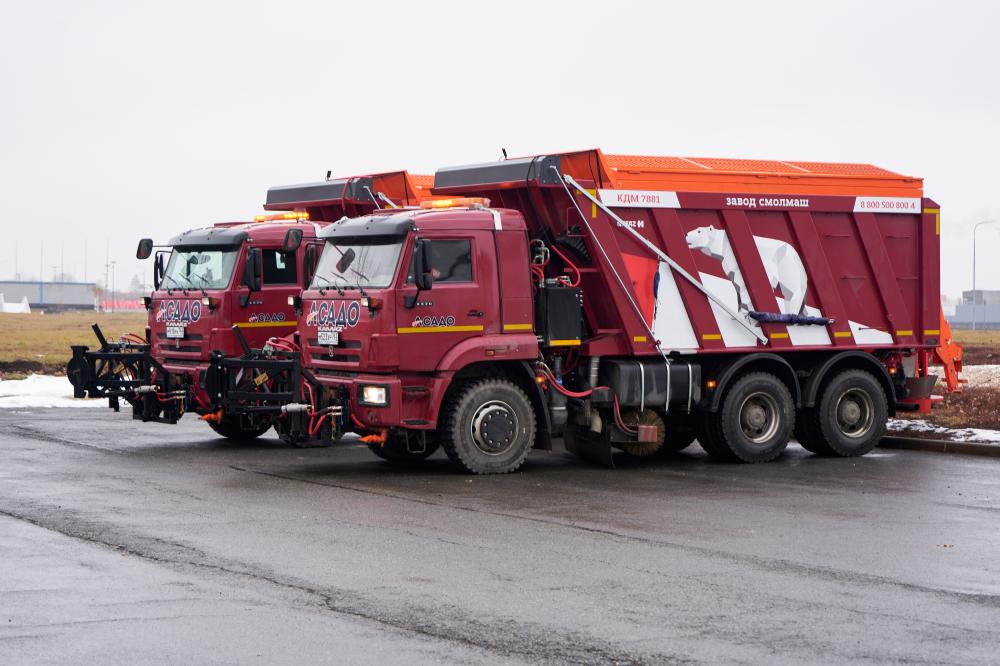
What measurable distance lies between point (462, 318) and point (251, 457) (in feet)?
12.1

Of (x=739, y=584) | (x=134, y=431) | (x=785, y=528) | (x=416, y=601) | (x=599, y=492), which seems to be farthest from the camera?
(x=134, y=431)

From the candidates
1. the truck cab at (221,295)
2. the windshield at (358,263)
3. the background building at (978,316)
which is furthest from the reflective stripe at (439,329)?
the background building at (978,316)

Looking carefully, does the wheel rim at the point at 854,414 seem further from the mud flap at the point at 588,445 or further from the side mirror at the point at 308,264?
the side mirror at the point at 308,264

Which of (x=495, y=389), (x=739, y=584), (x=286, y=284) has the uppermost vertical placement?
(x=286, y=284)

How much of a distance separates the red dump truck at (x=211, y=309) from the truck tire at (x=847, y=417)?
5.80 metres

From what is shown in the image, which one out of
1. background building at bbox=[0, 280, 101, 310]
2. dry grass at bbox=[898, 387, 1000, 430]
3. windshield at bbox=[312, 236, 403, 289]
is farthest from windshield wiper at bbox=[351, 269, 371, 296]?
background building at bbox=[0, 280, 101, 310]

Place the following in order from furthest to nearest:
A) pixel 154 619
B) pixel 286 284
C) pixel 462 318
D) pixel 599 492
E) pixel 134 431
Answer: pixel 134 431, pixel 286 284, pixel 462 318, pixel 599 492, pixel 154 619

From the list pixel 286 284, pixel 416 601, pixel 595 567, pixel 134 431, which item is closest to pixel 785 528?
pixel 595 567

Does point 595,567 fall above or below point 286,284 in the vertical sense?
below

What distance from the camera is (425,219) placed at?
50.4 feet

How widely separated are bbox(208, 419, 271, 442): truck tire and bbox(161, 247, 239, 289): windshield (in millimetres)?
1847

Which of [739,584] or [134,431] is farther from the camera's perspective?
[134,431]

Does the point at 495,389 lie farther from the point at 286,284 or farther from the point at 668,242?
the point at 286,284

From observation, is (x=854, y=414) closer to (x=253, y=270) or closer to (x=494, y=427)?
(x=494, y=427)
